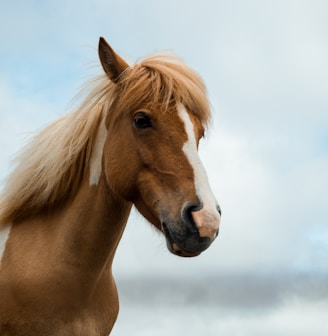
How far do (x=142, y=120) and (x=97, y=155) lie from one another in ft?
2.71

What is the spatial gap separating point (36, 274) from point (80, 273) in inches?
16.4

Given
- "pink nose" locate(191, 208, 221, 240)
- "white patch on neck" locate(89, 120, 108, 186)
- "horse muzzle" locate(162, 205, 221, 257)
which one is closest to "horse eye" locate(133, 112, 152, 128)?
"white patch on neck" locate(89, 120, 108, 186)

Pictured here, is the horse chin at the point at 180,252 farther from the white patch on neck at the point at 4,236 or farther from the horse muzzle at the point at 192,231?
the white patch on neck at the point at 4,236

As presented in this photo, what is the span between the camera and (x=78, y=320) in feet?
18.6

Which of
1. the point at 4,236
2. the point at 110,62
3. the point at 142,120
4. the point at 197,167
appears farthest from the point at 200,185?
the point at 4,236

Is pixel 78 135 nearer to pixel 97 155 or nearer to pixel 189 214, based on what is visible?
pixel 97 155

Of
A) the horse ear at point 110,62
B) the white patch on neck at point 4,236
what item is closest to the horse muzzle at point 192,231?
the horse ear at point 110,62

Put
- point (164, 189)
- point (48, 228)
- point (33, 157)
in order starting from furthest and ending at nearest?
point (33, 157), point (48, 228), point (164, 189)

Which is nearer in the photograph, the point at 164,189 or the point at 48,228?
the point at 164,189

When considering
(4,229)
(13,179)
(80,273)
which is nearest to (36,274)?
(80,273)

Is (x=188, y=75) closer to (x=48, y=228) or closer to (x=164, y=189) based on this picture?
(x=164, y=189)

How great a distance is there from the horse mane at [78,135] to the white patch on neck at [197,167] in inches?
10.3

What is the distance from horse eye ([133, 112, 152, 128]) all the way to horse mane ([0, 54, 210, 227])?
0.17 meters

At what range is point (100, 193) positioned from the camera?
5.84m
